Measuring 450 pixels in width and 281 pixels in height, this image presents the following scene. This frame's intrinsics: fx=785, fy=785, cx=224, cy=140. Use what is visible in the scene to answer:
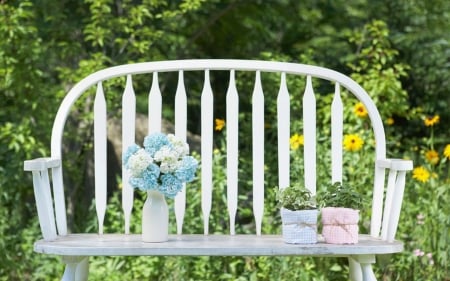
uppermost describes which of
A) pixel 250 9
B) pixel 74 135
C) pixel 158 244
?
pixel 250 9

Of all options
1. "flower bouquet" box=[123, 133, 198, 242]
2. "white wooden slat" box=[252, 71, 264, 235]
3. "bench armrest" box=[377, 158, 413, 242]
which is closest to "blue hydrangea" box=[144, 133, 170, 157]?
"flower bouquet" box=[123, 133, 198, 242]

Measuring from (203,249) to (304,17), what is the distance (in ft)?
9.96

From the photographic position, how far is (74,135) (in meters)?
4.32

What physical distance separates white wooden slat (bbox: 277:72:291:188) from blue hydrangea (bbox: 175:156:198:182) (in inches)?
18.3

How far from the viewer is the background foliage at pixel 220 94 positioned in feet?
11.5

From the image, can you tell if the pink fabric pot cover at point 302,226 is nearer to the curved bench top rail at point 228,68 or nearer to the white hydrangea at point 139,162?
the white hydrangea at point 139,162

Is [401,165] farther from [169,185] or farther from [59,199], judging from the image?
[59,199]

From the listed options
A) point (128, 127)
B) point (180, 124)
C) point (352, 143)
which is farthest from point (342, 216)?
point (352, 143)

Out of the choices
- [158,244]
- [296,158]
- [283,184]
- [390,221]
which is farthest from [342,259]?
[158,244]

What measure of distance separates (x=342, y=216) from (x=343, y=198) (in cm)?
7

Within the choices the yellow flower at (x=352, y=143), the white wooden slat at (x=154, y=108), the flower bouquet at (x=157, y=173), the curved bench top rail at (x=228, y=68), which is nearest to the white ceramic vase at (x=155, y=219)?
the flower bouquet at (x=157, y=173)

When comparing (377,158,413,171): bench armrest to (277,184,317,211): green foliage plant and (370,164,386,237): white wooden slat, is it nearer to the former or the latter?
(370,164,386,237): white wooden slat

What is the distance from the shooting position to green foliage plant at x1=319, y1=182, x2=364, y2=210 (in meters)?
2.36

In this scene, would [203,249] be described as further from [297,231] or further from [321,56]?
[321,56]
